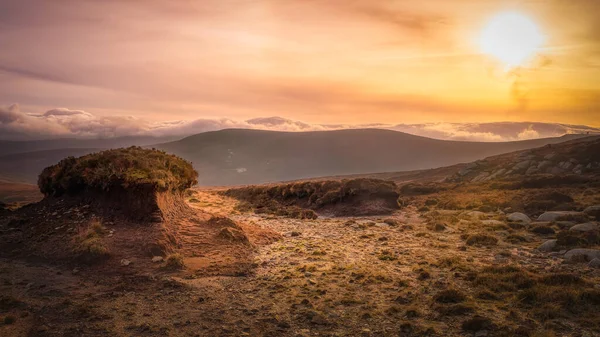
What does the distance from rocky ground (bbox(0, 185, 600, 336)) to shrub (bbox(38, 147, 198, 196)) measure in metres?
2.54

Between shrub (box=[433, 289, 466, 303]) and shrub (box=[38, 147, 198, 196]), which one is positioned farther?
shrub (box=[38, 147, 198, 196])

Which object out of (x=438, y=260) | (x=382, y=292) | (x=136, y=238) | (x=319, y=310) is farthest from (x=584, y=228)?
(x=136, y=238)

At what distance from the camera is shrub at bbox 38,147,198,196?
16094 mm

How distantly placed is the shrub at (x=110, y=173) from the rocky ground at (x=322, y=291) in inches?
100

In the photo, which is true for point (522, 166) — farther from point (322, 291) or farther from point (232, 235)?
point (322, 291)

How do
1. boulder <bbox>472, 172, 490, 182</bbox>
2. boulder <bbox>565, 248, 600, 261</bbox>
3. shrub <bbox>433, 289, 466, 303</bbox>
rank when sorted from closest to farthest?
shrub <bbox>433, 289, 466, 303</bbox>
boulder <bbox>565, 248, 600, 261</bbox>
boulder <bbox>472, 172, 490, 182</bbox>

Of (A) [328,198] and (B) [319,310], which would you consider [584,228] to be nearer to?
(B) [319,310]

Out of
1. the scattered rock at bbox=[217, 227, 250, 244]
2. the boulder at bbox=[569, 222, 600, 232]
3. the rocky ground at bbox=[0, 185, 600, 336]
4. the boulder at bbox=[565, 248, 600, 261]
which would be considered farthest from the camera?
the boulder at bbox=[569, 222, 600, 232]

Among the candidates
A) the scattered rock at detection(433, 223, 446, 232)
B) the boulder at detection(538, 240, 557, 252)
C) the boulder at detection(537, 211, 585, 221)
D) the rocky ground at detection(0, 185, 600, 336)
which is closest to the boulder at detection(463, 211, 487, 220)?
the boulder at detection(537, 211, 585, 221)

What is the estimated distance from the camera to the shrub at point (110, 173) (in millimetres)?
16094

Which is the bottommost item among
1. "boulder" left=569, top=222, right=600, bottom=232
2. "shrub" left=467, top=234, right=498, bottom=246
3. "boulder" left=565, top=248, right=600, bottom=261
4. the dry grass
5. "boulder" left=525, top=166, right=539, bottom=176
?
"shrub" left=467, top=234, right=498, bottom=246

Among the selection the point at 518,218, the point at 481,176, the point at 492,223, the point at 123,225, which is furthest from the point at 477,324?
the point at 481,176

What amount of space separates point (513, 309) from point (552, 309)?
0.86 meters

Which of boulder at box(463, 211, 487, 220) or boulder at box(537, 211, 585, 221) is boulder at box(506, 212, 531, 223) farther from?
boulder at box(463, 211, 487, 220)
